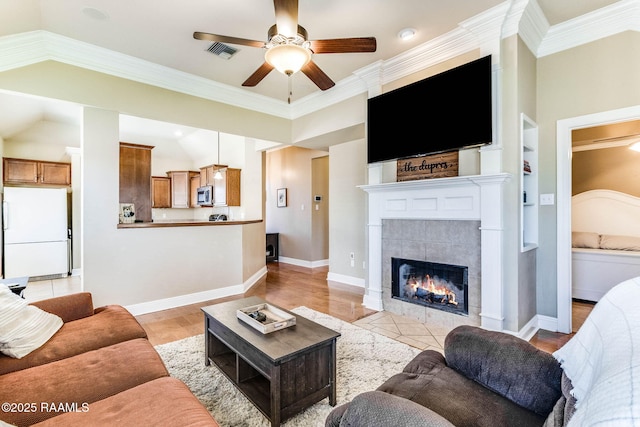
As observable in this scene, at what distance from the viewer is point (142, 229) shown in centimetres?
364

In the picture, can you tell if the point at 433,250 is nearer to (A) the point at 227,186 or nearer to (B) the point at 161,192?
(A) the point at 227,186

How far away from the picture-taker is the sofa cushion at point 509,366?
1.21 metres

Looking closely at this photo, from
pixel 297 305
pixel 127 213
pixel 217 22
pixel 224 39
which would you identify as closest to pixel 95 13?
pixel 217 22

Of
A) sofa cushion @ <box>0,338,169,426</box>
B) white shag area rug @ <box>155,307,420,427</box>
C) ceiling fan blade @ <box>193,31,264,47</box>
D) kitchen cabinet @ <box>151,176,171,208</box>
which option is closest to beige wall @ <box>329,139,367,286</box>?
white shag area rug @ <box>155,307,420,427</box>

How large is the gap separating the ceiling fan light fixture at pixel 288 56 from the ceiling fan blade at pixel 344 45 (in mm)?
116

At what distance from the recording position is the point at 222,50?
3.29 m

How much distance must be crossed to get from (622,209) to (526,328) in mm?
2748

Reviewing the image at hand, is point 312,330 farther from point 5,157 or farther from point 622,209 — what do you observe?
point 5,157

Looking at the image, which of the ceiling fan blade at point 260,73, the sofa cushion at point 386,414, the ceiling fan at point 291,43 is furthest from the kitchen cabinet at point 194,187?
the sofa cushion at point 386,414

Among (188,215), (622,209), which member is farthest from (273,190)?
(622,209)

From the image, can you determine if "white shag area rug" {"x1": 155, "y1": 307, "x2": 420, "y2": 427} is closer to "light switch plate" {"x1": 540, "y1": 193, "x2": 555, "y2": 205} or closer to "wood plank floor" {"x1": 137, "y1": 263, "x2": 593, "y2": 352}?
"wood plank floor" {"x1": 137, "y1": 263, "x2": 593, "y2": 352}

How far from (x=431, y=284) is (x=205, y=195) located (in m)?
5.18

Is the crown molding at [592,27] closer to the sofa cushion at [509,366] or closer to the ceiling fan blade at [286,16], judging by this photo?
the ceiling fan blade at [286,16]

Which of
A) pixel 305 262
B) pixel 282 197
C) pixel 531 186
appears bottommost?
pixel 305 262
